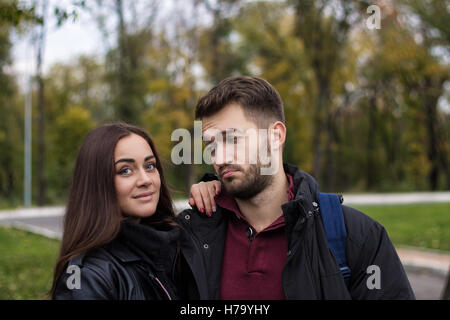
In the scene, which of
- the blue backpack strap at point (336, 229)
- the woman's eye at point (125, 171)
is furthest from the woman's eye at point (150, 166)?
the blue backpack strap at point (336, 229)

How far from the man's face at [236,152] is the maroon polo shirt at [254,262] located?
0.54 feet

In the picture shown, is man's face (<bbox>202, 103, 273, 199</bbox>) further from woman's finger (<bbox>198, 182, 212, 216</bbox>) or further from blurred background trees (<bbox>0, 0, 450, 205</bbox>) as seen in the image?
blurred background trees (<bbox>0, 0, 450, 205</bbox>)

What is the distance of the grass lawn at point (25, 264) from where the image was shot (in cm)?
668

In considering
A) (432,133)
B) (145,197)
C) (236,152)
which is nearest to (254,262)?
(236,152)

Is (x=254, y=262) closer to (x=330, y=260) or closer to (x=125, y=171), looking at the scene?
(x=330, y=260)

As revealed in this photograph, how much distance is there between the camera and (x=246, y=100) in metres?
2.55

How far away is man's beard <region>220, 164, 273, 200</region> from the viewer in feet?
8.23

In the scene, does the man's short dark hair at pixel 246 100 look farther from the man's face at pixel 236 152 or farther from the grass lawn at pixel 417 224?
the grass lawn at pixel 417 224

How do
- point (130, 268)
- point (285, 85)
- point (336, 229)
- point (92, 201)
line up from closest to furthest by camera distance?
point (336, 229) < point (130, 268) < point (92, 201) < point (285, 85)

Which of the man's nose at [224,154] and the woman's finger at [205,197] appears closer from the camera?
the man's nose at [224,154]

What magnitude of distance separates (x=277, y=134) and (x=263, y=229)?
54cm
